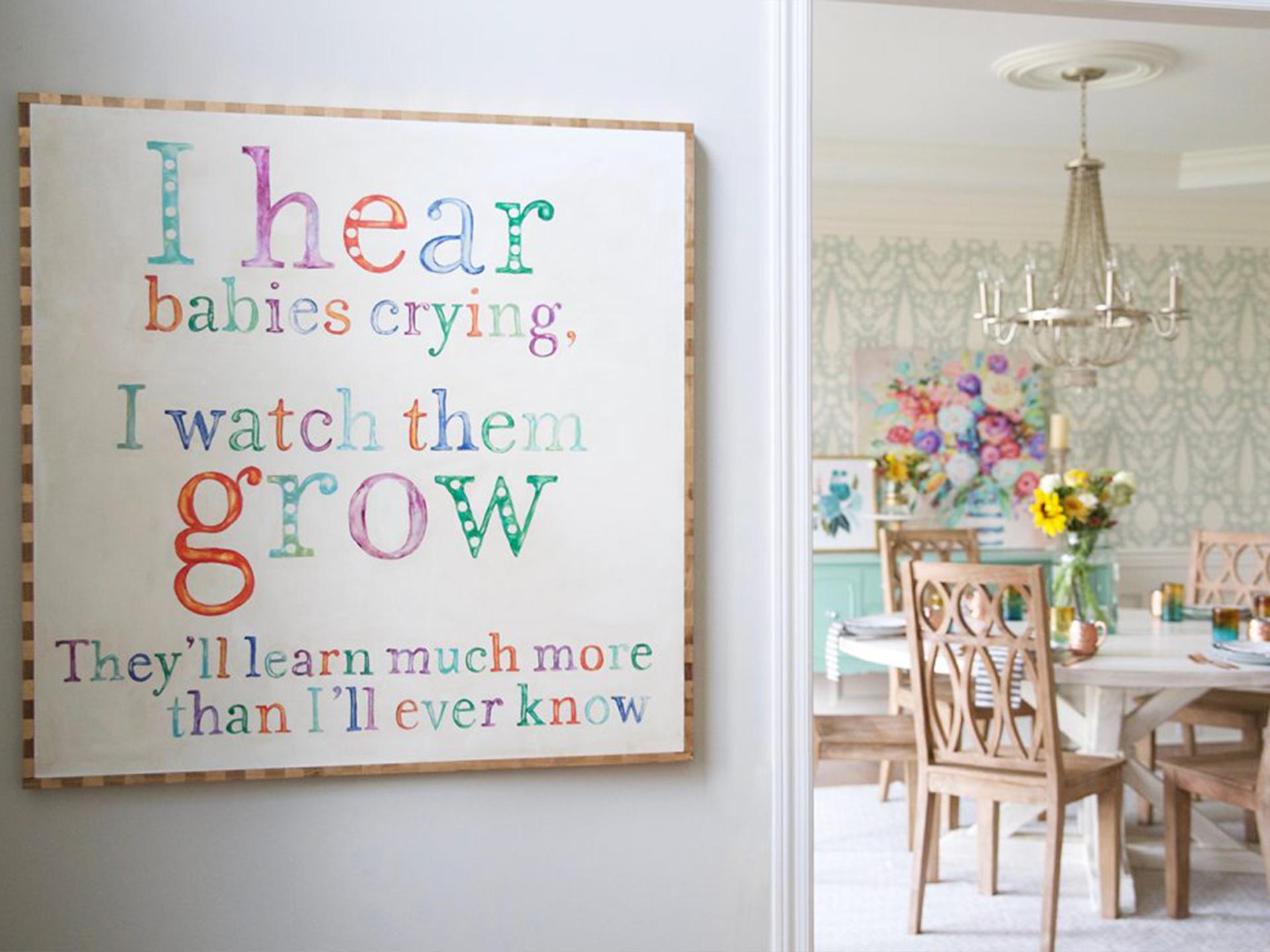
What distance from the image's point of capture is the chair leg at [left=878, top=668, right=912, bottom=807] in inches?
184

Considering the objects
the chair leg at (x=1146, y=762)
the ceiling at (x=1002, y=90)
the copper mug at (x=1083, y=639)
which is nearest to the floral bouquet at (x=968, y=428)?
the ceiling at (x=1002, y=90)

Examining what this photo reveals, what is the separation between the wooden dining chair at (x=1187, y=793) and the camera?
354 centimetres

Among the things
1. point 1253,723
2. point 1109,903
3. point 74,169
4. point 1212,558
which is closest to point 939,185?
point 1212,558

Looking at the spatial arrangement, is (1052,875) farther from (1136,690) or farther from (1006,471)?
(1006,471)

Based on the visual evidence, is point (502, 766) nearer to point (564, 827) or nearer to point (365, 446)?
point (564, 827)

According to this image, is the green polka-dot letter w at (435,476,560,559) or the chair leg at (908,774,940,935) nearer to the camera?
the green polka-dot letter w at (435,476,560,559)

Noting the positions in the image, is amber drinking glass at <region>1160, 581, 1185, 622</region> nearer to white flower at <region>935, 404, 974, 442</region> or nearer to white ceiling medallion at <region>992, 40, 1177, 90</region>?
white flower at <region>935, 404, 974, 442</region>

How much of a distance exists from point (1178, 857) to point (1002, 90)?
278 cm

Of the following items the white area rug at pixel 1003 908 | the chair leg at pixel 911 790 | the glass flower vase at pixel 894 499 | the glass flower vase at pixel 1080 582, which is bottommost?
the white area rug at pixel 1003 908

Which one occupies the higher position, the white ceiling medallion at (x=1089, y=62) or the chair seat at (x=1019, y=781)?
the white ceiling medallion at (x=1089, y=62)

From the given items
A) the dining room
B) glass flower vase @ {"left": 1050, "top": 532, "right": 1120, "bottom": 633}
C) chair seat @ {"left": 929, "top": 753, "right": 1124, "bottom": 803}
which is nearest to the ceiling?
the dining room

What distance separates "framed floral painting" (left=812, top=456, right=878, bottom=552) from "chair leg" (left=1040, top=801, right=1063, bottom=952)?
101 inches

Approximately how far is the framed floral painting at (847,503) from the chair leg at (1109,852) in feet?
7.61

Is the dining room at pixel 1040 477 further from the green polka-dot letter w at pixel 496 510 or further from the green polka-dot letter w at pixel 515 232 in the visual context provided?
the green polka-dot letter w at pixel 496 510
